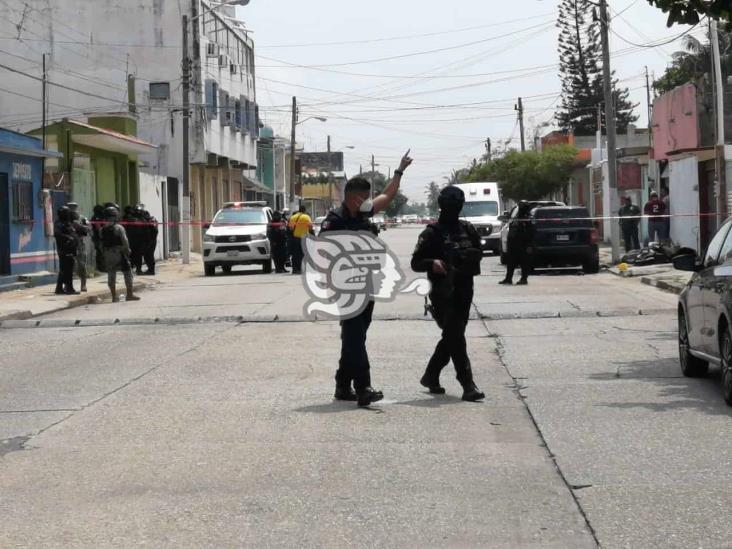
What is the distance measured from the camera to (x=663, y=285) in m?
24.3

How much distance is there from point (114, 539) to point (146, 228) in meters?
28.3

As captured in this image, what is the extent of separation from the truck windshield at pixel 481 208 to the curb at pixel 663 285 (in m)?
16.2

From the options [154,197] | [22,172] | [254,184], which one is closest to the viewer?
[22,172]

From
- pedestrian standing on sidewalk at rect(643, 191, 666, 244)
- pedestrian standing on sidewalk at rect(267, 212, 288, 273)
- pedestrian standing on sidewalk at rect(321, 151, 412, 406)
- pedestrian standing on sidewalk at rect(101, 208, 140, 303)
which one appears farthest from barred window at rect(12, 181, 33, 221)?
Result: pedestrian standing on sidewalk at rect(321, 151, 412, 406)

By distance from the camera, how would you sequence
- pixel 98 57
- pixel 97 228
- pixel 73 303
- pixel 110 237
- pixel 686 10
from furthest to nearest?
1. pixel 98 57
2. pixel 97 228
3. pixel 73 303
4. pixel 110 237
5. pixel 686 10

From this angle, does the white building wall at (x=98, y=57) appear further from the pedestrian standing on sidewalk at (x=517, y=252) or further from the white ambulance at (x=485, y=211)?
the pedestrian standing on sidewalk at (x=517, y=252)

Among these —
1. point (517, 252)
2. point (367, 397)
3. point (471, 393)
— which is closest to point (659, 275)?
point (517, 252)

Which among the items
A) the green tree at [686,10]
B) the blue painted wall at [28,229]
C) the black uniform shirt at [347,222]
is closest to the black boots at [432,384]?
the black uniform shirt at [347,222]

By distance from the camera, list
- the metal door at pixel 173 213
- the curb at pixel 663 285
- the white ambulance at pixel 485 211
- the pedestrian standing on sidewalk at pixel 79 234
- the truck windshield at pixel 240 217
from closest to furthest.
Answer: the curb at pixel 663 285 < the pedestrian standing on sidewalk at pixel 79 234 < the truck windshield at pixel 240 217 < the white ambulance at pixel 485 211 < the metal door at pixel 173 213

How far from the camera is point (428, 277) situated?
34.1 feet

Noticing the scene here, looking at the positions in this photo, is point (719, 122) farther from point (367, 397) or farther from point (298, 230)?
point (367, 397)

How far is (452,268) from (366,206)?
93 centimetres

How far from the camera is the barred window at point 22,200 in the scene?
28.5m

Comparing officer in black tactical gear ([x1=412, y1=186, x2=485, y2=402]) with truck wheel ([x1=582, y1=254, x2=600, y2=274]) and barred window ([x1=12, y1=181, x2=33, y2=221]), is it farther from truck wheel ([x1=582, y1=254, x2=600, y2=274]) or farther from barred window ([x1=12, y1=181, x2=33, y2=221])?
truck wheel ([x1=582, y1=254, x2=600, y2=274])
